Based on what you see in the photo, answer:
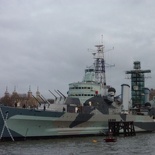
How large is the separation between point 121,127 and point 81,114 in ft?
27.4

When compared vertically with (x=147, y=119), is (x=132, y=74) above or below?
above

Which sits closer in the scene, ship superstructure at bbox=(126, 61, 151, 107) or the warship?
the warship

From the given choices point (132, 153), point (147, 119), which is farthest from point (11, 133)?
point (147, 119)

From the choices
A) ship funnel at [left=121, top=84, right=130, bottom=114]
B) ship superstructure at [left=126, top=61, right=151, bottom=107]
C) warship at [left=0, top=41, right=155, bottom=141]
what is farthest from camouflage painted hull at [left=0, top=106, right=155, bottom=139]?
ship superstructure at [left=126, top=61, right=151, bottom=107]

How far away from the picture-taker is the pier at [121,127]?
39.1 m

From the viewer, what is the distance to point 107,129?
131 ft

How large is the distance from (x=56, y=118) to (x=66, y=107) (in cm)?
367

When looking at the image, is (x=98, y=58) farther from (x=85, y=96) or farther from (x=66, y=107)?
(x=66, y=107)

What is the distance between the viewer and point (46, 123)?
3161 centimetres

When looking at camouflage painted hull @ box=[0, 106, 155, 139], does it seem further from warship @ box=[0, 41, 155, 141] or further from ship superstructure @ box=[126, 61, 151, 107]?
ship superstructure @ box=[126, 61, 151, 107]

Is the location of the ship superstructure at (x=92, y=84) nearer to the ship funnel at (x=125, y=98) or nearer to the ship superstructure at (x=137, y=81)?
the ship funnel at (x=125, y=98)

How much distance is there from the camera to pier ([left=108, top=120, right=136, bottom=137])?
128 ft

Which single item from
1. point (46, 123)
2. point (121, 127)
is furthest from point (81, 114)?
point (121, 127)

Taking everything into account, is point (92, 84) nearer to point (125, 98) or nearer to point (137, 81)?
point (125, 98)
